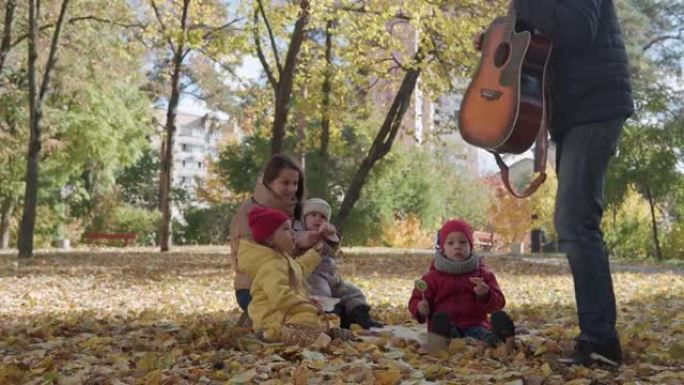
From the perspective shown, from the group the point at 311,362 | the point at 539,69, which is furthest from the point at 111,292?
the point at 539,69

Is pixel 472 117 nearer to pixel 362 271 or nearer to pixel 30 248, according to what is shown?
pixel 362 271

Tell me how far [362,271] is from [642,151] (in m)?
9.63

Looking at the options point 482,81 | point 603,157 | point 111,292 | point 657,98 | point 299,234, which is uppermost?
point 657,98

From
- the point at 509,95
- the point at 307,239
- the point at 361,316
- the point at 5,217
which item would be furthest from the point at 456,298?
the point at 5,217

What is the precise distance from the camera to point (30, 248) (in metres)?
14.7

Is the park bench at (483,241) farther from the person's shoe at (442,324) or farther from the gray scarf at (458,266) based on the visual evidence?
the person's shoe at (442,324)

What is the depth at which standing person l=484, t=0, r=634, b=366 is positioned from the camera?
3373 mm

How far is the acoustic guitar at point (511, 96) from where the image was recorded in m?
3.41

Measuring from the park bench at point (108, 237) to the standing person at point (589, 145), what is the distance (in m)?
26.0

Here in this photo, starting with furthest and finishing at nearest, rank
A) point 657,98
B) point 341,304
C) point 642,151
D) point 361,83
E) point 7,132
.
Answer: point 7,132, point 657,98, point 642,151, point 361,83, point 341,304

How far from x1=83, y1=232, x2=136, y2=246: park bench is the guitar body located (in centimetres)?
2575

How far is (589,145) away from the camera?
3.38 metres

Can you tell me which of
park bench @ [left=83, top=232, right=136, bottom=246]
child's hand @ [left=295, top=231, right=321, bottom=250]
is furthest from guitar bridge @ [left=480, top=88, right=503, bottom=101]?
park bench @ [left=83, top=232, right=136, bottom=246]

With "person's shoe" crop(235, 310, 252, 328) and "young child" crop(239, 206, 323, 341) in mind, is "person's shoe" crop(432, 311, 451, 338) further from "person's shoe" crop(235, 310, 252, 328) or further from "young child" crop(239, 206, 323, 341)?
"person's shoe" crop(235, 310, 252, 328)
